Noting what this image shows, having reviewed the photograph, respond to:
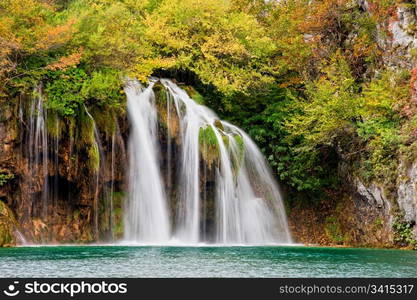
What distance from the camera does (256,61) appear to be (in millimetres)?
29969

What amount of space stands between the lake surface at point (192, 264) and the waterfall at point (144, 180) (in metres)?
5.51

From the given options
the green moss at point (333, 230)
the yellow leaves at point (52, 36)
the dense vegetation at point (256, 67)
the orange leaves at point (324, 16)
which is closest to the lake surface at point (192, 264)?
the dense vegetation at point (256, 67)

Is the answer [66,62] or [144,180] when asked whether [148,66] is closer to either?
[66,62]

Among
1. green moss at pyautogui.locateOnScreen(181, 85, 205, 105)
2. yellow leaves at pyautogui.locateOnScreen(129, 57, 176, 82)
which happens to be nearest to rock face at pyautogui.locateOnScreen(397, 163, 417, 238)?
green moss at pyautogui.locateOnScreen(181, 85, 205, 105)

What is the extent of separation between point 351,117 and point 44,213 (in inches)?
531

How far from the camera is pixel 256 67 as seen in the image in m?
30.0

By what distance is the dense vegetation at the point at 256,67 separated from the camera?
22641mm

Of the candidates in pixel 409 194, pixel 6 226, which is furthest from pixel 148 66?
pixel 409 194

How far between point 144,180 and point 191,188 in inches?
78.1

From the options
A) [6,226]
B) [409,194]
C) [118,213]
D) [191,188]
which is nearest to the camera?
[6,226]

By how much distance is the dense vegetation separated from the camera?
2264 centimetres

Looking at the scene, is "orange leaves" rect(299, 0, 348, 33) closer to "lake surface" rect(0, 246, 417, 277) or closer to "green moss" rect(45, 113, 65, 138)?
"green moss" rect(45, 113, 65, 138)

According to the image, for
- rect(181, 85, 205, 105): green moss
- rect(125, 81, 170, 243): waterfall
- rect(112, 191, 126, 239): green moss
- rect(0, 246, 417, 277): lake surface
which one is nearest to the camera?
rect(0, 246, 417, 277): lake surface

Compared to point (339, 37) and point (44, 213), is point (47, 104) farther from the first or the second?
point (339, 37)
